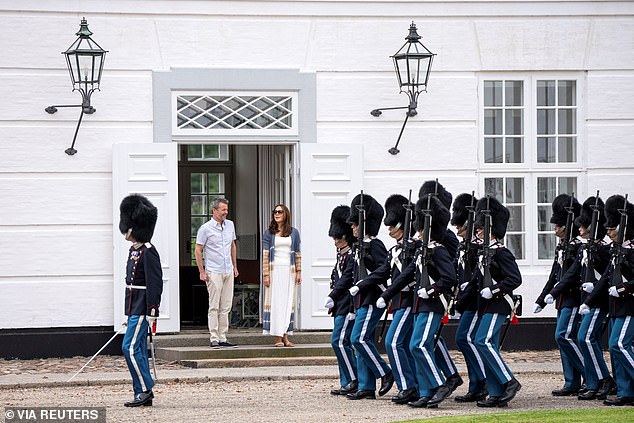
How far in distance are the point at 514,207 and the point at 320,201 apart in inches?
93.4

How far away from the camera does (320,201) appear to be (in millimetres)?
14922

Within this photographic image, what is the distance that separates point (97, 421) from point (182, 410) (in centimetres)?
94

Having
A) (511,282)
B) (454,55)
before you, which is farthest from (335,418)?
(454,55)

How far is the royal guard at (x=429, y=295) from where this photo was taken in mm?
10828

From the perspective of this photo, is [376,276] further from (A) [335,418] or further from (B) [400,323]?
(A) [335,418]

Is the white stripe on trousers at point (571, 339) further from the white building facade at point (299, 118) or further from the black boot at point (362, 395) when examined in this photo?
the white building facade at point (299, 118)

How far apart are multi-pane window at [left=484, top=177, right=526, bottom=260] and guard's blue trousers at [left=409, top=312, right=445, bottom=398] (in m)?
4.83

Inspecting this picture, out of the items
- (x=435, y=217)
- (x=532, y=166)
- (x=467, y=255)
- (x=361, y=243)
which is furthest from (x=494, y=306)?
(x=532, y=166)

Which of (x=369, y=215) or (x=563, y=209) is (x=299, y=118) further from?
(x=563, y=209)

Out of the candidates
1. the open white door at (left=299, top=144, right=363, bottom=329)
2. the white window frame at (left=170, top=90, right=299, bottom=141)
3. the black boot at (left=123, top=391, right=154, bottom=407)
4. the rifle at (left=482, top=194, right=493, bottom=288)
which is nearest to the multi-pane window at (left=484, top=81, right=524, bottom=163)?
the open white door at (left=299, top=144, right=363, bottom=329)

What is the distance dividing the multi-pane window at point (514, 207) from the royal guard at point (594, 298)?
3.72 metres

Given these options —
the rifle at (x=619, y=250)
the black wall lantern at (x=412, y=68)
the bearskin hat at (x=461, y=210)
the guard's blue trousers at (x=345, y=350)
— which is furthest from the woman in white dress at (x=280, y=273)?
the rifle at (x=619, y=250)

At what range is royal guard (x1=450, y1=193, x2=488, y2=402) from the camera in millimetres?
11133

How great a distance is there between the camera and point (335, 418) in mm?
10141
